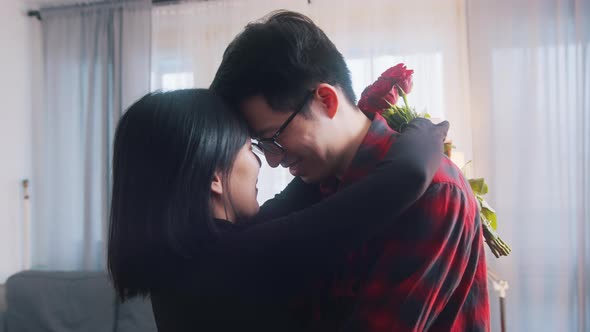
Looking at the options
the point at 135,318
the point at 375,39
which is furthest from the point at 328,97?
the point at 135,318

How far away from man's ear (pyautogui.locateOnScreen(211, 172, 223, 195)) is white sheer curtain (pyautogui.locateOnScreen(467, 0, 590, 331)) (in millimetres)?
2154

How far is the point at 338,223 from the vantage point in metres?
0.65

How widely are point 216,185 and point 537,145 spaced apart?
2.37 m

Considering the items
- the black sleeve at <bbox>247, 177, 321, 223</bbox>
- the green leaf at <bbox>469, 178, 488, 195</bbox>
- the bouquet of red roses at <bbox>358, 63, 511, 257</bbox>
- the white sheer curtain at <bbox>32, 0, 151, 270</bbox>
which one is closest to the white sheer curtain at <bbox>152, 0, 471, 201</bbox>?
the white sheer curtain at <bbox>32, 0, 151, 270</bbox>

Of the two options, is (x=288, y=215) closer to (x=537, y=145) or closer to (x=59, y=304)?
(x=537, y=145)

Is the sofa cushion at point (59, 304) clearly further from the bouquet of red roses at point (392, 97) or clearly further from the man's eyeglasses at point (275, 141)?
the bouquet of red roses at point (392, 97)

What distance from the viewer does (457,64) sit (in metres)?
2.55

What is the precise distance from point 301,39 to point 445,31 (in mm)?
2121

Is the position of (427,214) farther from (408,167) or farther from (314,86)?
(314,86)

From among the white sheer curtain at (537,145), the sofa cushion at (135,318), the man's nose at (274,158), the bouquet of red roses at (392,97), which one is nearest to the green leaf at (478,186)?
the bouquet of red roses at (392,97)

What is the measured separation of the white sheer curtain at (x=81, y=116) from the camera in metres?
2.86

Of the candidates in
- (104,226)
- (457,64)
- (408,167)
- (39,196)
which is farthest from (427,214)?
(39,196)

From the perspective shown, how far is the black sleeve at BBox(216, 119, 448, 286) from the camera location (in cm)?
63

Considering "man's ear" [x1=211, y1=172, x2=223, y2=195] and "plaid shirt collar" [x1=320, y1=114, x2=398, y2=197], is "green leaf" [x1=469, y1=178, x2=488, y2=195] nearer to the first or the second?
"plaid shirt collar" [x1=320, y1=114, x2=398, y2=197]
